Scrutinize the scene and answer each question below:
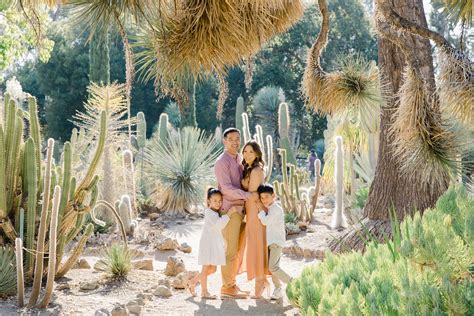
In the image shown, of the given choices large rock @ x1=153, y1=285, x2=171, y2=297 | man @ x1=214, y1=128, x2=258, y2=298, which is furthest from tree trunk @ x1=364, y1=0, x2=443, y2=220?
large rock @ x1=153, y1=285, x2=171, y2=297

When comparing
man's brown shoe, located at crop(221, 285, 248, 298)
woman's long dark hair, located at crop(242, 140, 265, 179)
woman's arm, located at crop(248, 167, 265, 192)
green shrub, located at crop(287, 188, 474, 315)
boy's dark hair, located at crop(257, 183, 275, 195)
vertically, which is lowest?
man's brown shoe, located at crop(221, 285, 248, 298)

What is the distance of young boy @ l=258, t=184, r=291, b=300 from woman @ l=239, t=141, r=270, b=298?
0.25 ft

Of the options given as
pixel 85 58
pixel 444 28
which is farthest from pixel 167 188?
pixel 444 28

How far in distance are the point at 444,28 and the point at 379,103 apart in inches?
799

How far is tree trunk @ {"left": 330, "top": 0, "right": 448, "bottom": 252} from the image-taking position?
20.9ft

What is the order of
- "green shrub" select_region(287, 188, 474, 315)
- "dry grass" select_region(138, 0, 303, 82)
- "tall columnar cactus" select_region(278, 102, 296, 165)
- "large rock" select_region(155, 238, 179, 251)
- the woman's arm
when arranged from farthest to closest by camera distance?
"tall columnar cactus" select_region(278, 102, 296, 165), "large rock" select_region(155, 238, 179, 251), "dry grass" select_region(138, 0, 303, 82), the woman's arm, "green shrub" select_region(287, 188, 474, 315)

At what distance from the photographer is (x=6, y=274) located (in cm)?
500

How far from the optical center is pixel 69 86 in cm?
2398

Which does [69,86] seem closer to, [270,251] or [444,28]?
[444,28]

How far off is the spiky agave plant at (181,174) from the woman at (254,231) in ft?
→ 17.2

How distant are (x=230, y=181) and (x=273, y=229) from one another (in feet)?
1.72

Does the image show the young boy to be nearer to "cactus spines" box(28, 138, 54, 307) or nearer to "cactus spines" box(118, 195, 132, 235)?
"cactus spines" box(28, 138, 54, 307)

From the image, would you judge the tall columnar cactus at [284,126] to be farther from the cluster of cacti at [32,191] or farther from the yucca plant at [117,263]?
the cluster of cacti at [32,191]

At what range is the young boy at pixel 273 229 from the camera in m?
5.14
